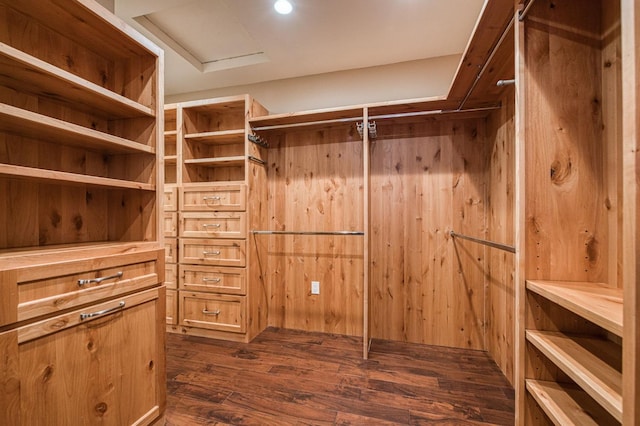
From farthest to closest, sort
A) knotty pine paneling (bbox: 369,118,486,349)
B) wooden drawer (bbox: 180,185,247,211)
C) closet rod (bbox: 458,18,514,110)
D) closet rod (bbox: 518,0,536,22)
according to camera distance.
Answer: wooden drawer (bbox: 180,185,247,211) < knotty pine paneling (bbox: 369,118,486,349) < closet rod (bbox: 458,18,514,110) < closet rod (bbox: 518,0,536,22)

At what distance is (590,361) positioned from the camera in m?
0.83

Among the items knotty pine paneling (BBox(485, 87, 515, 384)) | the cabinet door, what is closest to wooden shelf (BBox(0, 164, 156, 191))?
the cabinet door

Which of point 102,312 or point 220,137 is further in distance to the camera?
point 220,137

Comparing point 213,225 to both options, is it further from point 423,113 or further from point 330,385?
point 423,113

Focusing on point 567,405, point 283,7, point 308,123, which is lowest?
point 567,405

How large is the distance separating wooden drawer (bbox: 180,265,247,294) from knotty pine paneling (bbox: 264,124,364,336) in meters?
0.32

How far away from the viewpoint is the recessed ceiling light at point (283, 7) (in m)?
1.67

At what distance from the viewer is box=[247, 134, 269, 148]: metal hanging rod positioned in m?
2.42

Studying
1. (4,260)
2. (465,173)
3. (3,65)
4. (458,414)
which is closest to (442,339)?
(458,414)

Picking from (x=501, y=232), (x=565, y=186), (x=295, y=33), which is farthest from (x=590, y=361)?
(x=295, y=33)

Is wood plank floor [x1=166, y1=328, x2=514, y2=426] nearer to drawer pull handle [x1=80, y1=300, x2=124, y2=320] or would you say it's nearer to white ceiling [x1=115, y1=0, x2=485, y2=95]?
drawer pull handle [x1=80, y1=300, x2=124, y2=320]

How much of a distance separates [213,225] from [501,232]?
7.69 feet

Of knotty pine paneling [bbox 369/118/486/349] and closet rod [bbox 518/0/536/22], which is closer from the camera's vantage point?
closet rod [bbox 518/0/536/22]

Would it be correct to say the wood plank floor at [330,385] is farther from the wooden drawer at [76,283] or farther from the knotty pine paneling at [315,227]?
the wooden drawer at [76,283]
